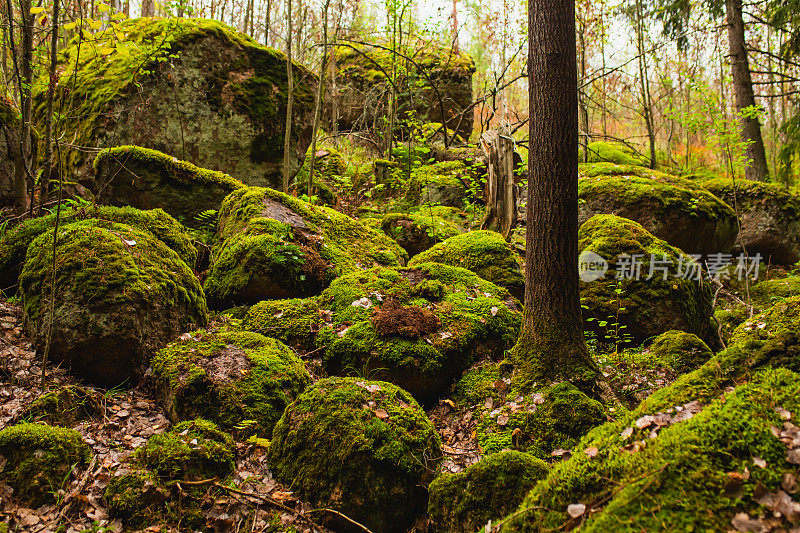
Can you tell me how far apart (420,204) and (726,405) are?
28.0 feet

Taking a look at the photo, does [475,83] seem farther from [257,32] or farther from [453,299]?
[453,299]

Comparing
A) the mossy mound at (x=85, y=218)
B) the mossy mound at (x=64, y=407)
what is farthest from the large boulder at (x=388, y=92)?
the mossy mound at (x=64, y=407)

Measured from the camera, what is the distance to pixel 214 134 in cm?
809

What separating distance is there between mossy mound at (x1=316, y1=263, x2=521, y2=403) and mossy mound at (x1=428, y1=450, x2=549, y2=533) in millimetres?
1602

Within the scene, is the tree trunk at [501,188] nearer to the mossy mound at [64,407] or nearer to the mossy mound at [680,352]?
the mossy mound at [680,352]

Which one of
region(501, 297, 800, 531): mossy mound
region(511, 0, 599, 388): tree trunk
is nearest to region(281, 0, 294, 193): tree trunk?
region(511, 0, 599, 388): tree trunk

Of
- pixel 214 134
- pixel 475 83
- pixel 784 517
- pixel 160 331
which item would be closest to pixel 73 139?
pixel 214 134

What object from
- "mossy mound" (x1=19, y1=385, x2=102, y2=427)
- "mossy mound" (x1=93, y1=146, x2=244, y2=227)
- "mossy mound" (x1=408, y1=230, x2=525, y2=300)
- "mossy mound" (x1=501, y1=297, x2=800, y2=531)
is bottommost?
"mossy mound" (x1=19, y1=385, x2=102, y2=427)

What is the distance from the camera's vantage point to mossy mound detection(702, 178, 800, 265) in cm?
939

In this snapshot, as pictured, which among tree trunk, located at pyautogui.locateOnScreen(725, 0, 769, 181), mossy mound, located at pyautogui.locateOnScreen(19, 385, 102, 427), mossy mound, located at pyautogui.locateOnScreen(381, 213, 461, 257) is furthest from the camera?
tree trunk, located at pyautogui.locateOnScreen(725, 0, 769, 181)

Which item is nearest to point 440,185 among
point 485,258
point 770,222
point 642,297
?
point 485,258

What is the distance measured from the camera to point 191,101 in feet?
25.8

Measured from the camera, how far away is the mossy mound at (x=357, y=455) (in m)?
2.91

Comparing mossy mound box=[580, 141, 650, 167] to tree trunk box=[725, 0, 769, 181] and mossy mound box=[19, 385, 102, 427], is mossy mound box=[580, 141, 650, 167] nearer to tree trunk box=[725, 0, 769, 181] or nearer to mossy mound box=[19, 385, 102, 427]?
tree trunk box=[725, 0, 769, 181]
